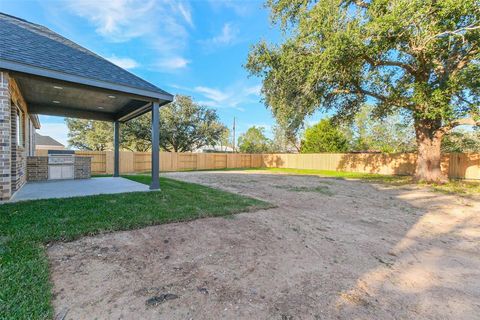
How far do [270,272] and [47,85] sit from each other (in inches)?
265

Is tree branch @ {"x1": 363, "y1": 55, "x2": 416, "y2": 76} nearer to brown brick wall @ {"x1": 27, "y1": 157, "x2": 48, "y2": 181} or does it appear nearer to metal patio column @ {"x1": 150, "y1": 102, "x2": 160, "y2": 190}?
metal patio column @ {"x1": 150, "y1": 102, "x2": 160, "y2": 190}

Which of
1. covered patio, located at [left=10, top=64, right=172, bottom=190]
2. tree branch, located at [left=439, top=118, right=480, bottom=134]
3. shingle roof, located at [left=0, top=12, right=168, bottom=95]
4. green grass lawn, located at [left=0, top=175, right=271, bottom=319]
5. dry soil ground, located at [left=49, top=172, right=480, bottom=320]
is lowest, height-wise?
dry soil ground, located at [left=49, top=172, right=480, bottom=320]

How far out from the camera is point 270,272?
220cm

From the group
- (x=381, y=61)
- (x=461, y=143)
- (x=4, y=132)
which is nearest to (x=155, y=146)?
(x=4, y=132)

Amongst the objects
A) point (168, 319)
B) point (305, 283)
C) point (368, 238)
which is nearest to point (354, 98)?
point (368, 238)

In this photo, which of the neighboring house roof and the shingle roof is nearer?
the shingle roof

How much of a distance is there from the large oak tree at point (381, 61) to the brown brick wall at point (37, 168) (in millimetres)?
8749

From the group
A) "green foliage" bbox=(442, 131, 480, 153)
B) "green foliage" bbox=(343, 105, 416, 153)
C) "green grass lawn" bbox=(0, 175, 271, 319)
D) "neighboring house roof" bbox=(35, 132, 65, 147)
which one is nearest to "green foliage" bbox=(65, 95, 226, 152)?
"neighboring house roof" bbox=(35, 132, 65, 147)

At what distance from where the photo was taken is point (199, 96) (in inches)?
866

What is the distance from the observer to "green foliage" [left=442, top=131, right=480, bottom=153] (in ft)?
53.7

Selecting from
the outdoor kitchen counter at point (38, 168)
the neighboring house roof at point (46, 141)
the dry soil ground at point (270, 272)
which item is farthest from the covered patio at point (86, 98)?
the neighboring house roof at point (46, 141)

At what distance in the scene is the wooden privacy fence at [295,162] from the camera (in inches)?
502

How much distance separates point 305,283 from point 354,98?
11542 millimetres

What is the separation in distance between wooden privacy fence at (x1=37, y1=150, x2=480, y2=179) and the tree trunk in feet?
15.0
